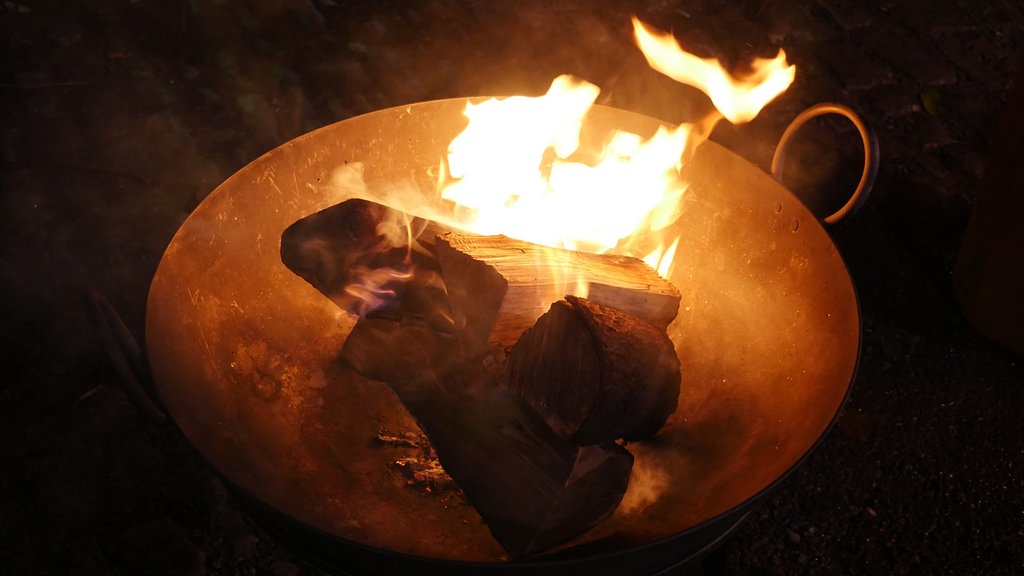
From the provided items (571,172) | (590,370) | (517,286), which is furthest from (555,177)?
(590,370)

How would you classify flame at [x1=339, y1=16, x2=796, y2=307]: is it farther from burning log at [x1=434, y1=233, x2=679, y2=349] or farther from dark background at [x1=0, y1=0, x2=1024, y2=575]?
dark background at [x1=0, y1=0, x2=1024, y2=575]

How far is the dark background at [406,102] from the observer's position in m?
2.35

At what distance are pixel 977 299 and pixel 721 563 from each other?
1535 millimetres

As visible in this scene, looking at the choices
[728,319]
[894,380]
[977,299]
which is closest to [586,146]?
[728,319]

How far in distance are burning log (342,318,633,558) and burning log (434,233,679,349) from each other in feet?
0.34

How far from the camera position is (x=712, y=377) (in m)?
2.13

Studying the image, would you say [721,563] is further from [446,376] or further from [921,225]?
[921,225]

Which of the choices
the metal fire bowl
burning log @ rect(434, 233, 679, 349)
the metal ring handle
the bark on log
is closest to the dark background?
the metal fire bowl

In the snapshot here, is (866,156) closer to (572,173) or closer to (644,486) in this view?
(572,173)

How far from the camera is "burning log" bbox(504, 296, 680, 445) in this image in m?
1.68

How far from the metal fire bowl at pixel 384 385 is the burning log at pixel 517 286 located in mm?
287

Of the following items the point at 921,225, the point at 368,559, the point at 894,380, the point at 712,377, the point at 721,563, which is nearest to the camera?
the point at 368,559

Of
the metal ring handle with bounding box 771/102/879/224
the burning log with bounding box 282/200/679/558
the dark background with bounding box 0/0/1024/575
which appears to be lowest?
the dark background with bounding box 0/0/1024/575

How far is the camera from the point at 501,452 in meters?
1.76
